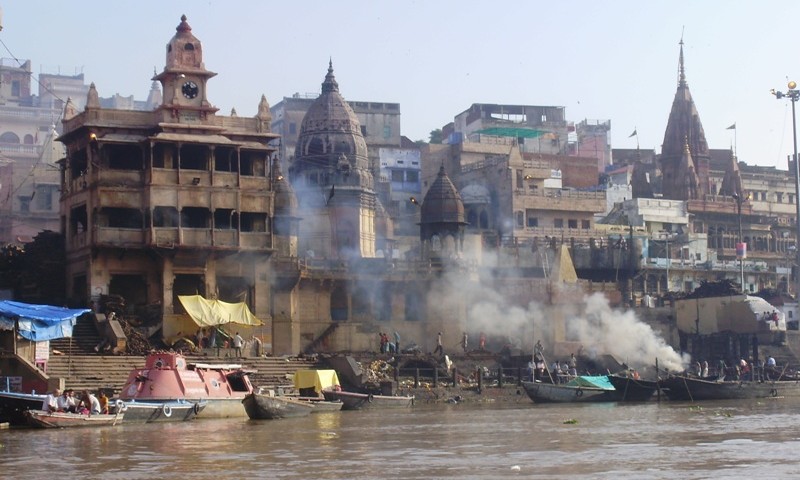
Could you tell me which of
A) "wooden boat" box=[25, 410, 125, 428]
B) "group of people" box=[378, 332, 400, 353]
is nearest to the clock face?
"group of people" box=[378, 332, 400, 353]

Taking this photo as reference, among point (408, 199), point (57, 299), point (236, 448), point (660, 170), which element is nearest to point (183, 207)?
point (57, 299)

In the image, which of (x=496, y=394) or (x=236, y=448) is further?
(x=496, y=394)

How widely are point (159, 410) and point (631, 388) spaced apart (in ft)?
72.5

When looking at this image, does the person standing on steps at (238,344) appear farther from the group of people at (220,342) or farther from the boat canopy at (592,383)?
the boat canopy at (592,383)

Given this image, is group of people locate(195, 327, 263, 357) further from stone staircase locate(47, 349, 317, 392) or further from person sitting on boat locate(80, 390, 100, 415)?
person sitting on boat locate(80, 390, 100, 415)

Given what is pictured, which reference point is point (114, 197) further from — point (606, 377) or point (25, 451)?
point (25, 451)

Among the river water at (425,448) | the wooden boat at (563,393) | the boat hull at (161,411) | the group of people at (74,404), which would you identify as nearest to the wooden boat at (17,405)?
the group of people at (74,404)

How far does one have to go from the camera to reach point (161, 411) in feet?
128

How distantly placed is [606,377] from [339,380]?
11.0 meters

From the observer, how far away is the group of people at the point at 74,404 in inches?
1410

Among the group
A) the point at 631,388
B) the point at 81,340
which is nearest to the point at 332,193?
the point at 631,388

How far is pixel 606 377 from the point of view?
55.6m

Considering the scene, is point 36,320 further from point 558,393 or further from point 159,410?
point 558,393

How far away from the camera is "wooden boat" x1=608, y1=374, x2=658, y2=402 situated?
54.3 meters
